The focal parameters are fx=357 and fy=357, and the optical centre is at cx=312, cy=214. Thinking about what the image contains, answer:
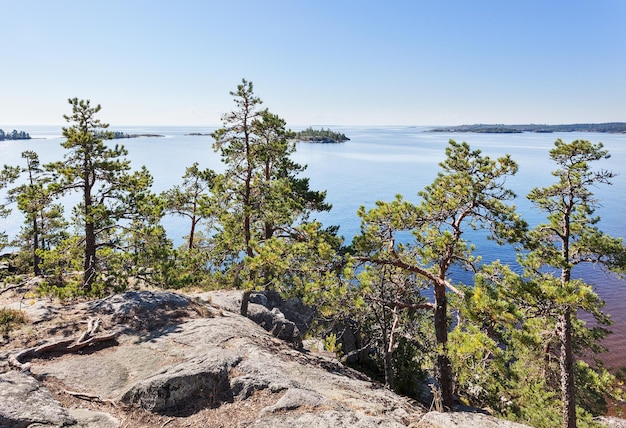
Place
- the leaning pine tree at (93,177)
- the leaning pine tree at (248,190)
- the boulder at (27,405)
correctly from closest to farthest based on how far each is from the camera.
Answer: the boulder at (27,405) → the leaning pine tree at (93,177) → the leaning pine tree at (248,190)

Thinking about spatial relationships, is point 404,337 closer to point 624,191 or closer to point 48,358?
point 48,358

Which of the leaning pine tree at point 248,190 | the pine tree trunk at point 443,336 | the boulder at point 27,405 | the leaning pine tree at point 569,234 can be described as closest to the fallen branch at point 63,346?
the boulder at point 27,405

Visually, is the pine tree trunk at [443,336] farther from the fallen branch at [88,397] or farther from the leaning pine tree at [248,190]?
the fallen branch at [88,397]

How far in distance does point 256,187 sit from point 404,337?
1058cm

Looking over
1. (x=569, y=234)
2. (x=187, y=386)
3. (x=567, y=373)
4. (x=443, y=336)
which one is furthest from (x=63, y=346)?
(x=569, y=234)

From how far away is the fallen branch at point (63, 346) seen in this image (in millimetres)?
8953

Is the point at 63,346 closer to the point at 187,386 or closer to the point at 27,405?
the point at 27,405

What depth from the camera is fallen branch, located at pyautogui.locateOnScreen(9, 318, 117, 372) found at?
8953mm

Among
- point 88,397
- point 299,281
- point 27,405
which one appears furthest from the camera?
point 299,281

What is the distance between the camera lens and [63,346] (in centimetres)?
1017

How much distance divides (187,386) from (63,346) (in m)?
4.68

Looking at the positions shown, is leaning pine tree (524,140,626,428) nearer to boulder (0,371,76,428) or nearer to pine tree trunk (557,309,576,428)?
pine tree trunk (557,309,576,428)

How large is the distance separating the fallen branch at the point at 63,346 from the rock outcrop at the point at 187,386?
18 cm

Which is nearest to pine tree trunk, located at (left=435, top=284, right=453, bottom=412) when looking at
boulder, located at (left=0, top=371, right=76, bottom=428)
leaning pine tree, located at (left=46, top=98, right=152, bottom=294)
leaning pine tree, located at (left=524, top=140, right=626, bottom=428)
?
leaning pine tree, located at (left=524, top=140, right=626, bottom=428)
